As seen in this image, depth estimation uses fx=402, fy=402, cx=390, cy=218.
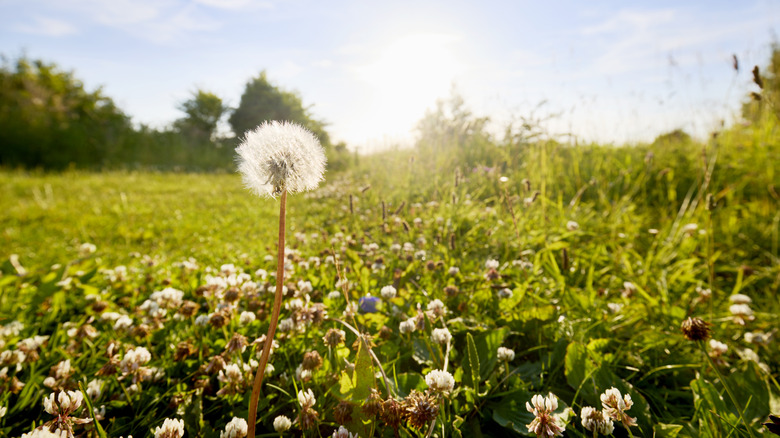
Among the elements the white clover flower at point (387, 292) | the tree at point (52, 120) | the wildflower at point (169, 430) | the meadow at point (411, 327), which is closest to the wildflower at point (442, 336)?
the meadow at point (411, 327)

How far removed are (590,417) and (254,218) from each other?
145 inches

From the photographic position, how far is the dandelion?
802 mm

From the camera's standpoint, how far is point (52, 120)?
1241cm

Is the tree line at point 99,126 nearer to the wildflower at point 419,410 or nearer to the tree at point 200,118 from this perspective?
the tree at point 200,118

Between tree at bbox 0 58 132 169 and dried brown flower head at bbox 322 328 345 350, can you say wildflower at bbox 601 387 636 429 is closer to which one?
dried brown flower head at bbox 322 328 345 350

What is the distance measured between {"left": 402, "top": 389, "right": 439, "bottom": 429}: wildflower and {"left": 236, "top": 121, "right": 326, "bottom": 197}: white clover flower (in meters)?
0.53

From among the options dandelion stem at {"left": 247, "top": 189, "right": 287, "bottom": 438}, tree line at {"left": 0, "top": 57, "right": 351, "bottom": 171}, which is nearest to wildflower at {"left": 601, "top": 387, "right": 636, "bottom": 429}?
dandelion stem at {"left": 247, "top": 189, "right": 287, "bottom": 438}

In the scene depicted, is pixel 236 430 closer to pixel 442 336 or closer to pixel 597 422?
pixel 442 336

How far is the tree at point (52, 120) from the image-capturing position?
11.3 metres

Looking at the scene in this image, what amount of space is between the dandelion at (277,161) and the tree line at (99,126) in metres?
9.29

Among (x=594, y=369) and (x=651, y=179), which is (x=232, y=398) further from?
(x=651, y=179)

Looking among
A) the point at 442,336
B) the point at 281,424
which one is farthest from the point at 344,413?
the point at 442,336

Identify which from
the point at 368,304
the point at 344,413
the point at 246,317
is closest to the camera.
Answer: the point at 344,413

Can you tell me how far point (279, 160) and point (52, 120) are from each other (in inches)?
618
